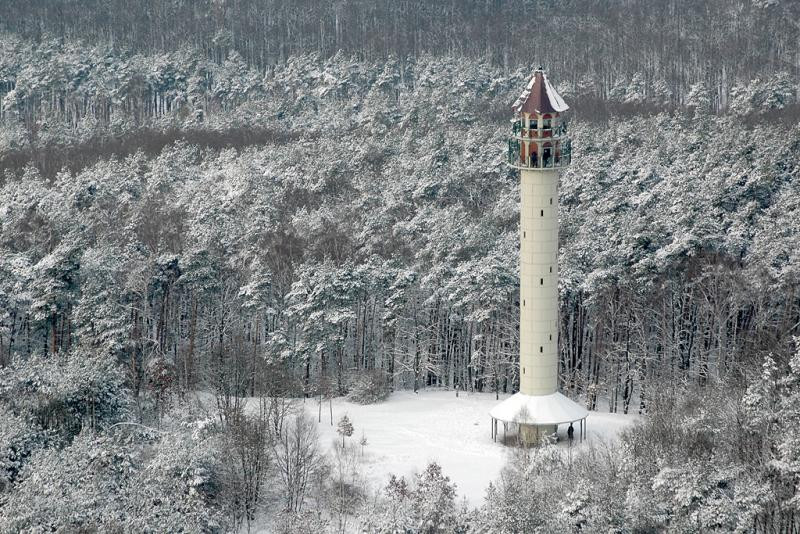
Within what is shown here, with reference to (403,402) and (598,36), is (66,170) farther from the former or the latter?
(598,36)

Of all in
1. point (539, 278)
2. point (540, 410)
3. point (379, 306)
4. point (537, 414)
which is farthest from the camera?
point (379, 306)

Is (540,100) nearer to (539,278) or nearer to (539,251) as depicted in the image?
(539,251)

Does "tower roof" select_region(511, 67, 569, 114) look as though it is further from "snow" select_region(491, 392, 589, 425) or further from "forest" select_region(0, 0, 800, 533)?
"forest" select_region(0, 0, 800, 533)

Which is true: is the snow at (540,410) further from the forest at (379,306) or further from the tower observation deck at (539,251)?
the forest at (379,306)

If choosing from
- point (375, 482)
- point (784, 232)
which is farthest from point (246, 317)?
point (784, 232)

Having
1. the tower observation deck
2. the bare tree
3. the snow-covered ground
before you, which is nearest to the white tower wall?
the tower observation deck

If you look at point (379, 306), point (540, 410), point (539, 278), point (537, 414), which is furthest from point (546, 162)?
point (379, 306)
